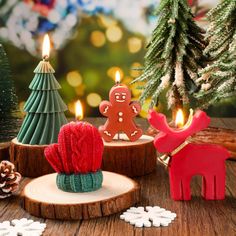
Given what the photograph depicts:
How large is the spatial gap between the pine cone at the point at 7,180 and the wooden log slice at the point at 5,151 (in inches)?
15.6

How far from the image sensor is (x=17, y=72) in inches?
127

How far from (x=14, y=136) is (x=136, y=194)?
2.15 ft

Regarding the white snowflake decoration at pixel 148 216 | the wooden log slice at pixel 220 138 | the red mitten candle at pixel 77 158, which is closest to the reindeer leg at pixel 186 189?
the white snowflake decoration at pixel 148 216

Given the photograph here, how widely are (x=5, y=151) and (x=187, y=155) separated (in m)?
0.77

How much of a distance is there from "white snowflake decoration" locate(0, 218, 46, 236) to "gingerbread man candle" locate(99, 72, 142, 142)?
1.84 ft

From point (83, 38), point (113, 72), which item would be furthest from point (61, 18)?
point (113, 72)

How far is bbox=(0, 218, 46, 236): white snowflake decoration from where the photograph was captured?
1.24 m

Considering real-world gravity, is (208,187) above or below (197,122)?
below

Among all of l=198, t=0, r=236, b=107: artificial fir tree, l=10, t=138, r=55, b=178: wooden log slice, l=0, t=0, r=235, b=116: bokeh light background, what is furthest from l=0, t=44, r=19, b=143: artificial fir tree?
l=0, t=0, r=235, b=116: bokeh light background

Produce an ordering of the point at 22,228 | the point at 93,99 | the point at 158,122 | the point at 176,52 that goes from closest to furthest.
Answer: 1. the point at 22,228
2. the point at 158,122
3. the point at 176,52
4. the point at 93,99

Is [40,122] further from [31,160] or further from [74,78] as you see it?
[74,78]

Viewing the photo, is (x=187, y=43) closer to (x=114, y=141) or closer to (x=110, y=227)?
(x=114, y=141)

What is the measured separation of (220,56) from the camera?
2.16 metres

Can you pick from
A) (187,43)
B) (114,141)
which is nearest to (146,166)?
(114,141)
